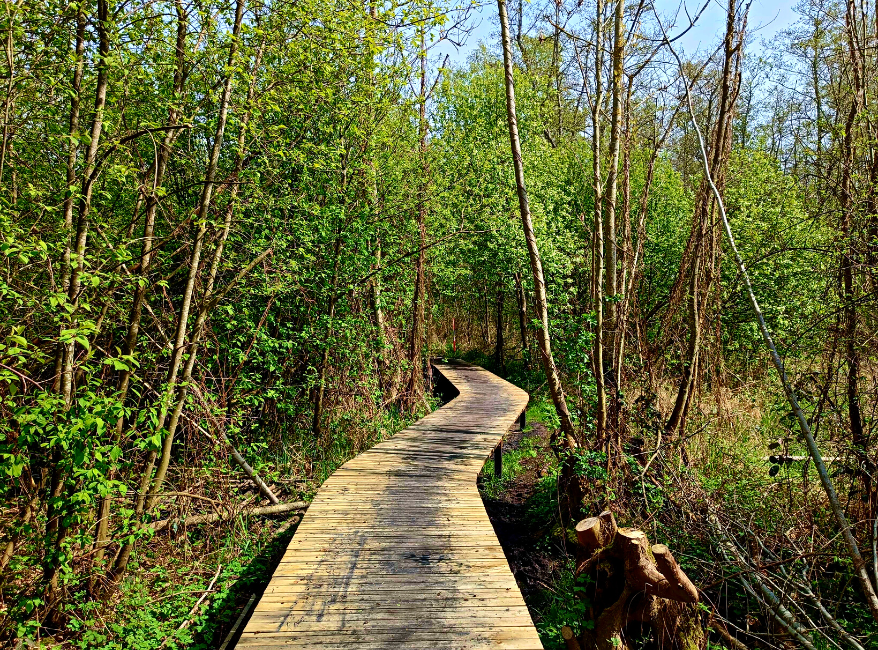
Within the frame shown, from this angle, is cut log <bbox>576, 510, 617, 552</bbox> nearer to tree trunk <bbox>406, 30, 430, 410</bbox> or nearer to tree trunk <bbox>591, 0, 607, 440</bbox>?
tree trunk <bbox>591, 0, 607, 440</bbox>

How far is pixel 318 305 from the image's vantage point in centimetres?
816

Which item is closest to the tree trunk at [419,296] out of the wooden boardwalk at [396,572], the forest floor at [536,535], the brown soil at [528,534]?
the forest floor at [536,535]

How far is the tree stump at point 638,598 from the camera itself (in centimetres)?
392

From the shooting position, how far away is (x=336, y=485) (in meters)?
6.07

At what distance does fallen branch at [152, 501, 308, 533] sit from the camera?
5485mm

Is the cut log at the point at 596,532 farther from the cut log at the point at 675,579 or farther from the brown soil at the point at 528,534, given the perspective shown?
the brown soil at the point at 528,534

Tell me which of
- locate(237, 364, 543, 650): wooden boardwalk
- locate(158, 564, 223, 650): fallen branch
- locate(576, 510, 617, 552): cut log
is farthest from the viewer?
locate(576, 510, 617, 552): cut log

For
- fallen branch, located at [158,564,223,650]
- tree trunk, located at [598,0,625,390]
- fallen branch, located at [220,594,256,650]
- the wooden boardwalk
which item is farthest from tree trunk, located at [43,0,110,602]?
tree trunk, located at [598,0,625,390]

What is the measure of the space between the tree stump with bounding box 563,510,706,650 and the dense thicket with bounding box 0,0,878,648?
15.4 inches

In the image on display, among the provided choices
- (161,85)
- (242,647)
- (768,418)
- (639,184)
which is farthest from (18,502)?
(639,184)

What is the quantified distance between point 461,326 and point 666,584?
69.5 feet

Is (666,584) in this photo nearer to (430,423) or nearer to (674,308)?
(674,308)

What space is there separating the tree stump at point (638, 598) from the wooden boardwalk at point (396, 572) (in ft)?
3.10

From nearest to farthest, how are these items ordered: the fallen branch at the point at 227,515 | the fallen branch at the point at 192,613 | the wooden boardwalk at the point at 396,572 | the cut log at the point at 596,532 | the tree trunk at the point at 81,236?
the wooden boardwalk at the point at 396,572 < the tree trunk at the point at 81,236 < the fallen branch at the point at 192,613 < the cut log at the point at 596,532 < the fallen branch at the point at 227,515
